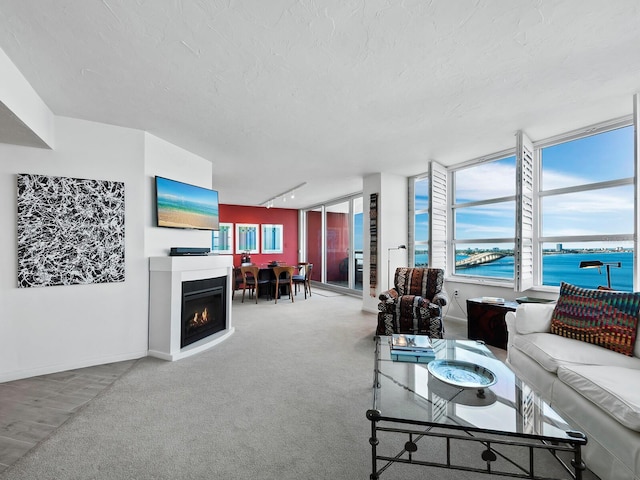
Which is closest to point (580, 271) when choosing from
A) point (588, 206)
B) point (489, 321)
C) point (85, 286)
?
point (588, 206)

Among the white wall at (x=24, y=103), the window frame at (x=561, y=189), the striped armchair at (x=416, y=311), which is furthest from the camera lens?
the striped armchair at (x=416, y=311)

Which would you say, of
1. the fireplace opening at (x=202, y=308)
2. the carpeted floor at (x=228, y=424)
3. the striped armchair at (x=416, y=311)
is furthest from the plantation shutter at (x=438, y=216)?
the fireplace opening at (x=202, y=308)

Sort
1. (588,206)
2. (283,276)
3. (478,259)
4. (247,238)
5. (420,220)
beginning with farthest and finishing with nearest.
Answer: (247,238)
(283,276)
(420,220)
(478,259)
(588,206)

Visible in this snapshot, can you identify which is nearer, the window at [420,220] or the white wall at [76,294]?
the white wall at [76,294]

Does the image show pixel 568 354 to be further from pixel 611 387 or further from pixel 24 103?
pixel 24 103

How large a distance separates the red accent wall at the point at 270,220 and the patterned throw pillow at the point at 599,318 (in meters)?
7.67

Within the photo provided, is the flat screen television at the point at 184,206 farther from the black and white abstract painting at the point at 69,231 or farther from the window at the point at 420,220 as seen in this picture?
the window at the point at 420,220

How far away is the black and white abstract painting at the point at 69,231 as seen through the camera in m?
2.75

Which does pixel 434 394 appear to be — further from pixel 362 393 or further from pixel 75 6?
pixel 75 6

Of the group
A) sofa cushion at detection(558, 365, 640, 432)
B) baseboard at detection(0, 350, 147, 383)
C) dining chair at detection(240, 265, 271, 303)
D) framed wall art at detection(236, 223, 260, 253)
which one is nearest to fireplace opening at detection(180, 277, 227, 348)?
baseboard at detection(0, 350, 147, 383)

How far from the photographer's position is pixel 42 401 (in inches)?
91.8

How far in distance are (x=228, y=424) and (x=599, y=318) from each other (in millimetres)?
2688

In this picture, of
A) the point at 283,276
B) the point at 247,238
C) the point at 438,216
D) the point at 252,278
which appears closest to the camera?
the point at 438,216

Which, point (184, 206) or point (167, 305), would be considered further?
point (184, 206)
